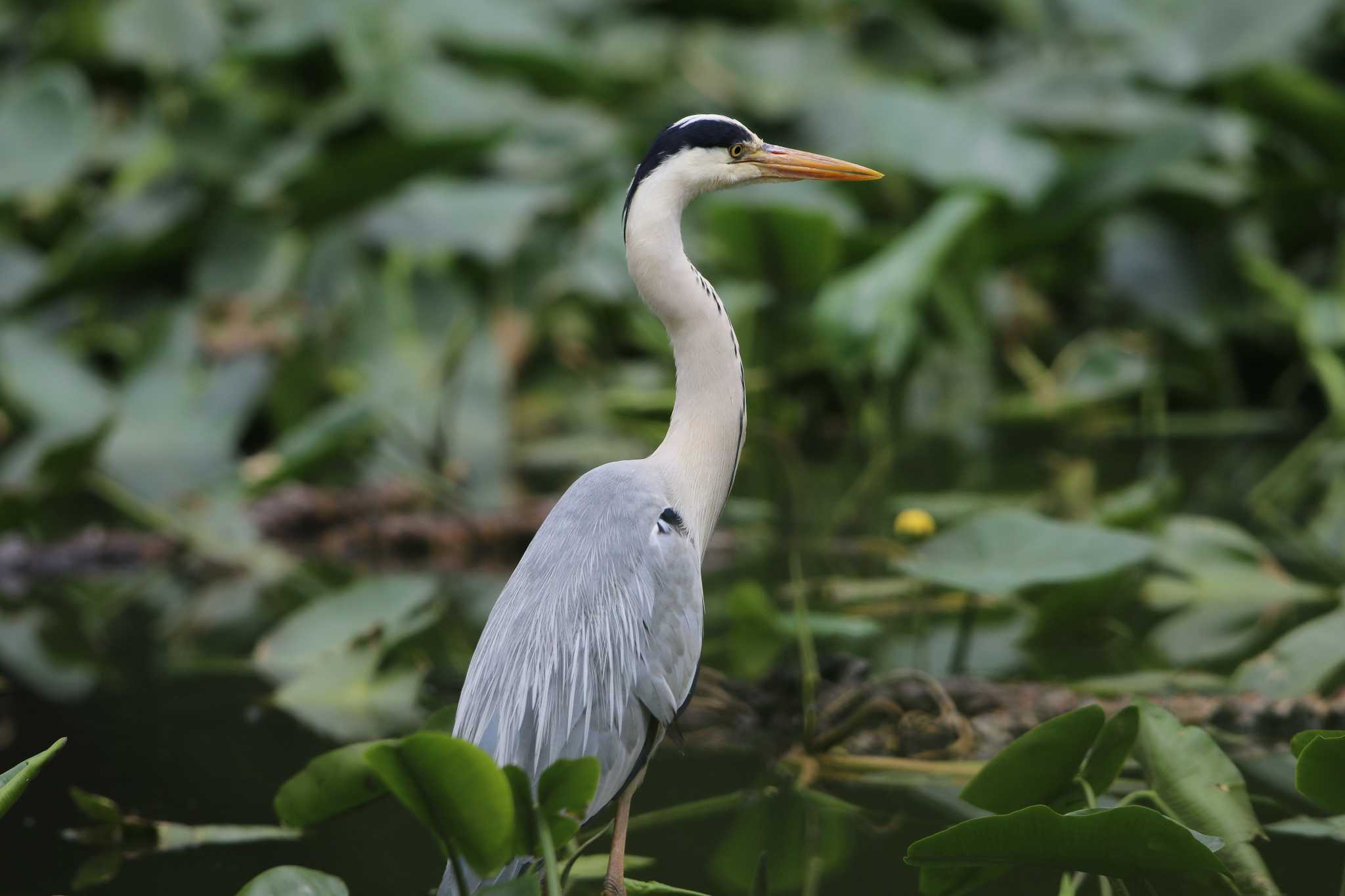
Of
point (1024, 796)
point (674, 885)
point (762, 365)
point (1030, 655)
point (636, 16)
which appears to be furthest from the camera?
point (636, 16)

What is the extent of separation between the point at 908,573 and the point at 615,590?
0.83m

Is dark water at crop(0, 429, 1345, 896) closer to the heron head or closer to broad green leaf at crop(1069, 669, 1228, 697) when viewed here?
broad green leaf at crop(1069, 669, 1228, 697)

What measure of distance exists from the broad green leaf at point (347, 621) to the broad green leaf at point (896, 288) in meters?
1.37

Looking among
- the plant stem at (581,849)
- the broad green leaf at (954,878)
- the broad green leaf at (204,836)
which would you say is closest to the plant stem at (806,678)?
the plant stem at (581,849)

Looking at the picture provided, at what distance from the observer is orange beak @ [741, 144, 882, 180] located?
2.19 m

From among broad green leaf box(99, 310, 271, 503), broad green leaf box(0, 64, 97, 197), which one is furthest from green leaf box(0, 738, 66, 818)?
broad green leaf box(0, 64, 97, 197)

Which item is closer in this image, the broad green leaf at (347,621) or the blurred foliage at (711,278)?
the broad green leaf at (347,621)

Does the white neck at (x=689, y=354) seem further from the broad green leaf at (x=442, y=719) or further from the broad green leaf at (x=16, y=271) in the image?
the broad green leaf at (x=16, y=271)

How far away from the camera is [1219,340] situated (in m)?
5.48

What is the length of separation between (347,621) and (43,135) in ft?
10.7

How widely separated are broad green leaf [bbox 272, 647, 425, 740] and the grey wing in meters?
0.87

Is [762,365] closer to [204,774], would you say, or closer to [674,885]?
[204,774]

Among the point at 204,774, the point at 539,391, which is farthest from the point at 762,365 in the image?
the point at 204,774

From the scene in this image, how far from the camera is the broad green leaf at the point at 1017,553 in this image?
8.34ft
